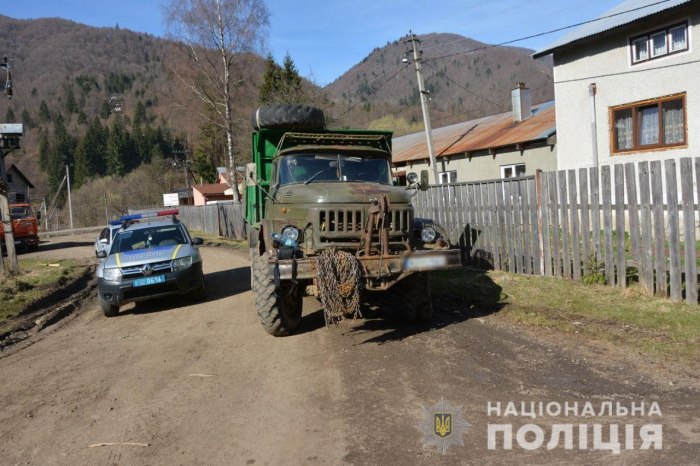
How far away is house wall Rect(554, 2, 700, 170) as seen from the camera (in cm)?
1267

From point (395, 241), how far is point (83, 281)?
10.4 m

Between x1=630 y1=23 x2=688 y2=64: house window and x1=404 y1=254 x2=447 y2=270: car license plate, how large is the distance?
10499mm

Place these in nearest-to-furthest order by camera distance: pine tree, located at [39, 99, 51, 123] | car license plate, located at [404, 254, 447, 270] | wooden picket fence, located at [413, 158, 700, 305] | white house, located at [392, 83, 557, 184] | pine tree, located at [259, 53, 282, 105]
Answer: car license plate, located at [404, 254, 447, 270]
wooden picket fence, located at [413, 158, 700, 305]
white house, located at [392, 83, 557, 184]
pine tree, located at [259, 53, 282, 105]
pine tree, located at [39, 99, 51, 123]

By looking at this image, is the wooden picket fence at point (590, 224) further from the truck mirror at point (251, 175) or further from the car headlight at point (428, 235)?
the truck mirror at point (251, 175)

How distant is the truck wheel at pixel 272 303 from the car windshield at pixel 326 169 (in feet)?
4.27

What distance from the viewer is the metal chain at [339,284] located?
6.01 metres

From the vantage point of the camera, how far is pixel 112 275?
895 cm

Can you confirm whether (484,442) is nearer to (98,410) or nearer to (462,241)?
(98,410)

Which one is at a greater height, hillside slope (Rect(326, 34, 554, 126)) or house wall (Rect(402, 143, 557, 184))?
hillside slope (Rect(326, 34, 554, 126))

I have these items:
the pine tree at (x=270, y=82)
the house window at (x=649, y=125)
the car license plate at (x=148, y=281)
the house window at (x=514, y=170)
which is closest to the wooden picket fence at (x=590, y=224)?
the house window at (x=649, y=125)

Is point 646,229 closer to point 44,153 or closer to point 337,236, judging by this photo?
point 337,236

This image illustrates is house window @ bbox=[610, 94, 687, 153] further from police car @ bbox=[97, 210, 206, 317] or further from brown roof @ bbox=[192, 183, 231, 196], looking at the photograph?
brown roof @ bbox=[192, 183, 231, 196]

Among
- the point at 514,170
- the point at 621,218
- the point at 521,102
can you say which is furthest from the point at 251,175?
the point at 521,102

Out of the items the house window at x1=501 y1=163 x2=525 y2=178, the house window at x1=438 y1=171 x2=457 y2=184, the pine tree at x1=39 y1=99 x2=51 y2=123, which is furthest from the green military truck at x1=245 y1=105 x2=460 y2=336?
the pine tree at x1=39 y1=99 x2=51 y2=123
